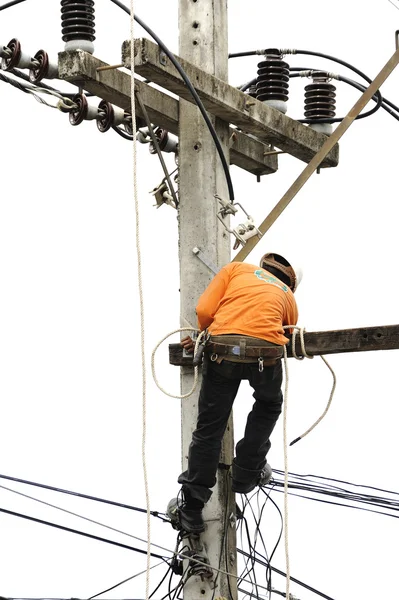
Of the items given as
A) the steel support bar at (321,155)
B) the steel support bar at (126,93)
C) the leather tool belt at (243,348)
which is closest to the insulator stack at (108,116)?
the steel support bar at (126,93)

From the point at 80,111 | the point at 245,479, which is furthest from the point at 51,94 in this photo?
the point at 245,479

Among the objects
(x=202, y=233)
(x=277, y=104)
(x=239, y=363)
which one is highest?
(x=277, y=104)

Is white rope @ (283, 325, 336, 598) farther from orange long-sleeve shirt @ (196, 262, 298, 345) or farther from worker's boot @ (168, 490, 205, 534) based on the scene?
worker's boot @ (168, 490, 205, 534)

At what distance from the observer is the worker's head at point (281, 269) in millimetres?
11773

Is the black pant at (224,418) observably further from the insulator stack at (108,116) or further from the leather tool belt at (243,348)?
the insulator stack at (108,116)

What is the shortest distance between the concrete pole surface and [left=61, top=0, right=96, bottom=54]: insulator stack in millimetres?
821

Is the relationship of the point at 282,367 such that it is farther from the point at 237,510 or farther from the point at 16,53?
the point at 16,53

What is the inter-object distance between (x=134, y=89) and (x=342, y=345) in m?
2.18

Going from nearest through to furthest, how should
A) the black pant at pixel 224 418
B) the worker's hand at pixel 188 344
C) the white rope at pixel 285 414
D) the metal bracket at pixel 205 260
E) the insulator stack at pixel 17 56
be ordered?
the white rope at pixel 285 414 < the black pant at pixel 224 418 < the worker's hand at pixel 188 344 < the insulator stack at pixel 17 56 < the metal bracket at pixel 205 260

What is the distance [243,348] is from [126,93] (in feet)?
6.22

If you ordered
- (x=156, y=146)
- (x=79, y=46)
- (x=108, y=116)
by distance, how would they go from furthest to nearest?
(x=108, y=116), (x=156, y=146), (x=79, y=46)

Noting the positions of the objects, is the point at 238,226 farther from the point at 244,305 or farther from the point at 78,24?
the point at 78,24

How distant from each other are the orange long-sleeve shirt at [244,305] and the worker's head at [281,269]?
0.23m

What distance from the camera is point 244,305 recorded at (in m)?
11.2
